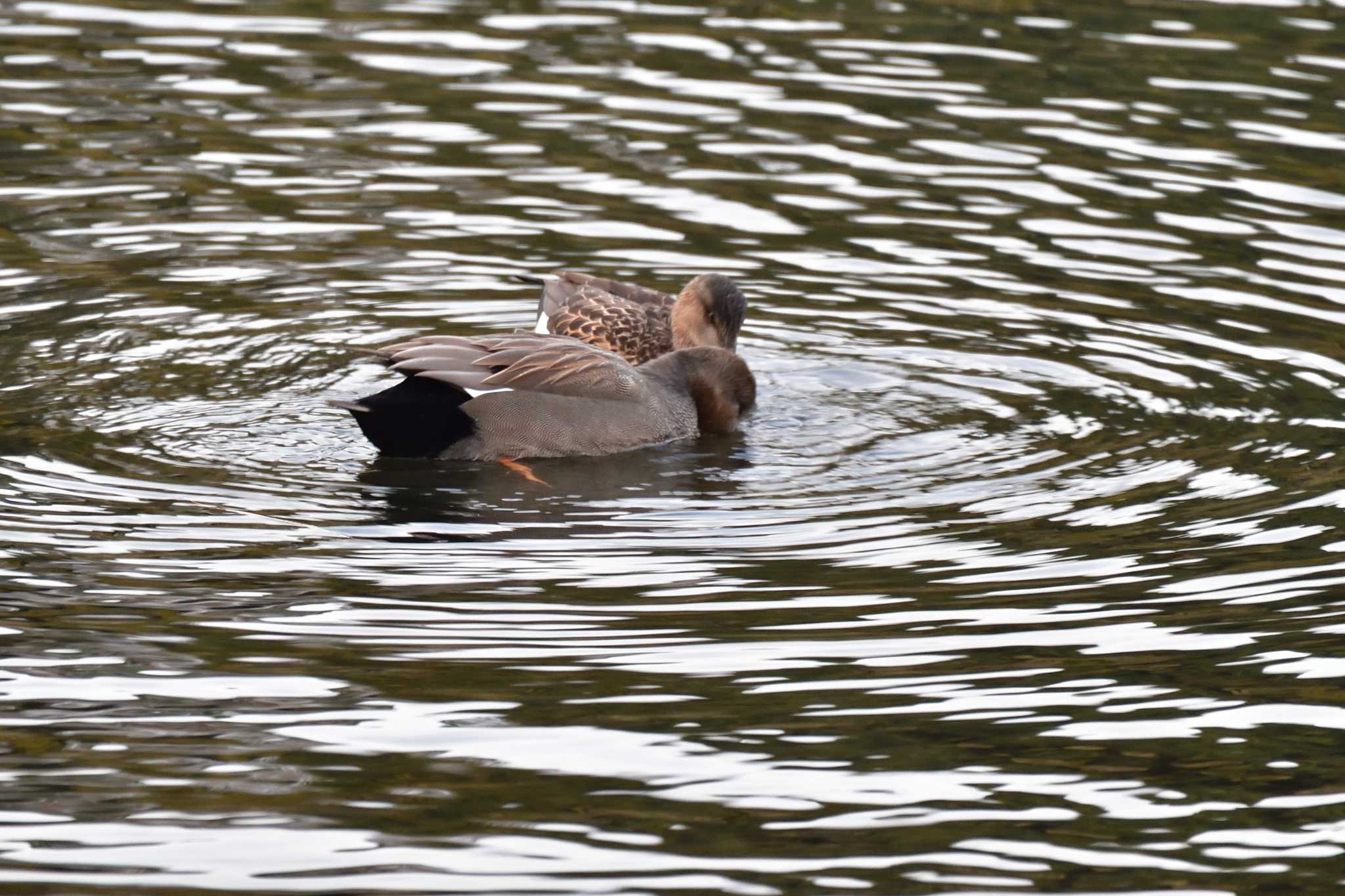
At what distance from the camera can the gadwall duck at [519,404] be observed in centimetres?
1034

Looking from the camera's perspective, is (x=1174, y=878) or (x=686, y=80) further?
(x=686, y=80)

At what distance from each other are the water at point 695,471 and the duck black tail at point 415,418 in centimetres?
17

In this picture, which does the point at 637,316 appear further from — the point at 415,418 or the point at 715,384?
the point at 415,418

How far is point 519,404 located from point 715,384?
4.42ft

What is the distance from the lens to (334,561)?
28.4 ft

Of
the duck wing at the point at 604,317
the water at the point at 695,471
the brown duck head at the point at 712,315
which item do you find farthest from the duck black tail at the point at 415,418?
the brown duck head at the point at 712,315

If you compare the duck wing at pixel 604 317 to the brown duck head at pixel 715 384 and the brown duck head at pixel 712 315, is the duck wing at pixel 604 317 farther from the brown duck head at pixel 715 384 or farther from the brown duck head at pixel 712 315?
the brown duck head at pixel 715 384

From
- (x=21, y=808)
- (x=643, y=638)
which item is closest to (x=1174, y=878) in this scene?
(x=643, y=638)

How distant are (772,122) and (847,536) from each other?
24.6ft

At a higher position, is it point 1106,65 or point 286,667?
point 1106,65

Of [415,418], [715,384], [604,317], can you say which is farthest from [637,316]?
[415,418]

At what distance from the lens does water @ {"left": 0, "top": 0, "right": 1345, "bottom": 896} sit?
21.0ft

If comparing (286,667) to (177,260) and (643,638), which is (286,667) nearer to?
(643,638)

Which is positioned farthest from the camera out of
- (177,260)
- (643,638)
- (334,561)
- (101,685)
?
(177,260)
